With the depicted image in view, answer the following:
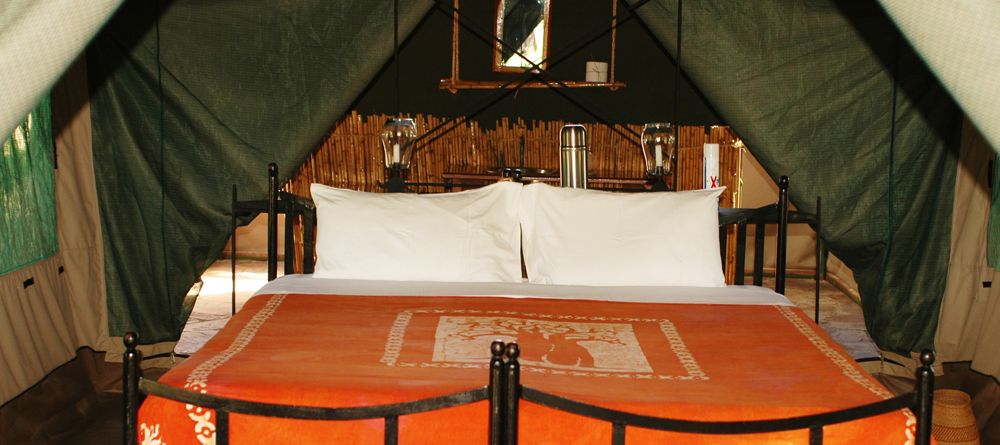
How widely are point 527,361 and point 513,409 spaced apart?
1.74ft

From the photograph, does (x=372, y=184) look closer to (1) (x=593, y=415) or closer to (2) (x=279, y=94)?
(2) (x=279, y=94)

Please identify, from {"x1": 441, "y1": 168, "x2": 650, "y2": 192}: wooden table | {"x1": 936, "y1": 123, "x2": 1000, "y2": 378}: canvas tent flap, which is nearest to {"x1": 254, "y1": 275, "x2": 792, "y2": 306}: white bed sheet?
{"x1": 936, "y1": 123, "x2": 1000, "y2": 378}: canvas tent flap

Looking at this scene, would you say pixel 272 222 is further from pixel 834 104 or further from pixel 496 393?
pixel 834 104

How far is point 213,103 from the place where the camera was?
383 centimetres

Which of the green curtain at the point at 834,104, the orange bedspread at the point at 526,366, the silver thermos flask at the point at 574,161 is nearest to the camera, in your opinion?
the orange bedspread at the point at 526,366

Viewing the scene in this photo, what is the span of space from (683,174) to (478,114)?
1033 mm

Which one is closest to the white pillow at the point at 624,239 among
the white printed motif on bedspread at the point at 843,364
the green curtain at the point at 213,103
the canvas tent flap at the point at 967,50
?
the white printed motif on bedspread at the point at 843,364

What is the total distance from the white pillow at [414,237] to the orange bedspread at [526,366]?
28 cm

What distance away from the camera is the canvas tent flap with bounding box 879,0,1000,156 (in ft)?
5.59

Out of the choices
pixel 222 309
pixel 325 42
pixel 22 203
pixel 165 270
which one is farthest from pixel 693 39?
pixel 222 309

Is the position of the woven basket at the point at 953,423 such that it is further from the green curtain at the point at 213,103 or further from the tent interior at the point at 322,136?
the green curtain at the point at 213,103

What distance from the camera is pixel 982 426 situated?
347 cm

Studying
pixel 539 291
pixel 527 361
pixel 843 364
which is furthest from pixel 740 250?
pixel 527 361

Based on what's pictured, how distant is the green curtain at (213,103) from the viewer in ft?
12.5
